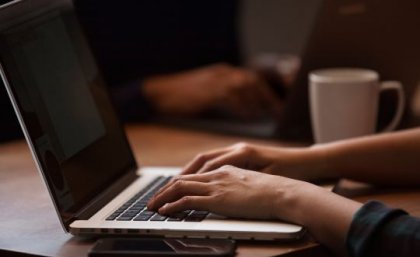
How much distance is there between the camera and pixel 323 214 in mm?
967

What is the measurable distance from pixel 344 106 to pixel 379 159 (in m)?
0.22

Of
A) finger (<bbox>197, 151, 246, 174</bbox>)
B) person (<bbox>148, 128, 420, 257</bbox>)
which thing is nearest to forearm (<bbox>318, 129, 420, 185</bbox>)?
person (<bbox>148, 128, 420, 257</bbox>)

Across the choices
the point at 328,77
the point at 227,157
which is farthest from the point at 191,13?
the point at 227,157

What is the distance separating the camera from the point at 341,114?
1.44m

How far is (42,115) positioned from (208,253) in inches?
11.7

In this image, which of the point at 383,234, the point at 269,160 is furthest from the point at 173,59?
the point at 383,234

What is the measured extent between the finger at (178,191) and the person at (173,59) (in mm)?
719

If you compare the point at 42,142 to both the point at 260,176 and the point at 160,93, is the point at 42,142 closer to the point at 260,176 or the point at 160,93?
the point at 260,176

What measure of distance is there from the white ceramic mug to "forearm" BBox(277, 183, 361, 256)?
46 cm

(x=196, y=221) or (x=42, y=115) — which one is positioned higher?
(x=42, y=115)

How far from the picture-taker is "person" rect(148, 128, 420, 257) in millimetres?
933

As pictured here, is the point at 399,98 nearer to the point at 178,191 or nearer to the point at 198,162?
the point at 198,162

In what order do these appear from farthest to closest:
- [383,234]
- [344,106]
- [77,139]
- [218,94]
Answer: [218,94] → [344,106] → [77,139] → [383,234]

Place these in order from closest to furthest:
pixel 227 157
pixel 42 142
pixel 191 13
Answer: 1. pixel 42 142
2. pixel 227 157
3. pixel 191 13
